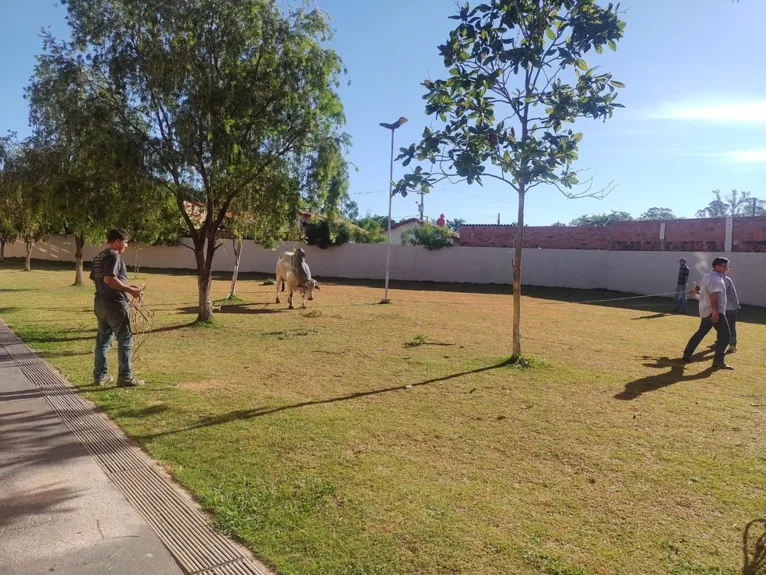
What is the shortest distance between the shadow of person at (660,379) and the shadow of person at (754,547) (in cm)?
322

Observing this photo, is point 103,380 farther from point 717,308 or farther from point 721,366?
point 721,366

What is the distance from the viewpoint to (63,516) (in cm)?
371

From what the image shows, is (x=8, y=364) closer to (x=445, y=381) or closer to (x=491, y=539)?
(x=445, y=381)

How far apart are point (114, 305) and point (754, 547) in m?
6.74

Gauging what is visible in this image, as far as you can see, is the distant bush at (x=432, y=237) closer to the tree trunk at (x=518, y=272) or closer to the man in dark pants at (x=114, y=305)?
the tree trunk at (x=518, y=272)

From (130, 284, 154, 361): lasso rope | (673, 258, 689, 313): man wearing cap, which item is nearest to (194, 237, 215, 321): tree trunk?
(130, 284, 154, 361): lasso rope

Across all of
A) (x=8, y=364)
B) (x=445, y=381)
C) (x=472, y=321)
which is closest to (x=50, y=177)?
(x=8, y=364)

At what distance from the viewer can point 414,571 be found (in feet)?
10.2

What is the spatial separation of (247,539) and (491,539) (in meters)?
1.51

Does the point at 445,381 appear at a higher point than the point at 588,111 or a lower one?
lower

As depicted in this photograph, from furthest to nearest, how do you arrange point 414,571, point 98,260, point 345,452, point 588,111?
point 588,111
point 98,260
point 345,452
point 414,571

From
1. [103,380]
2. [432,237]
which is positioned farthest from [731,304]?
[432,237]

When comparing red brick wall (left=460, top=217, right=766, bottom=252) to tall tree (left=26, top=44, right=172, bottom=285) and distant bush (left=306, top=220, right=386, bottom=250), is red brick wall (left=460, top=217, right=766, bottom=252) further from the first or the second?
tall tree (left=26, top=44, right=172, bottom=285)

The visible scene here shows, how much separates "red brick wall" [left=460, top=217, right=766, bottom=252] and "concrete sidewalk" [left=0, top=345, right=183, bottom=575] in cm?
2351
